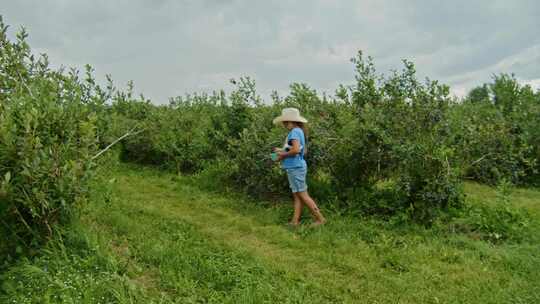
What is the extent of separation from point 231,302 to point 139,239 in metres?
1.72

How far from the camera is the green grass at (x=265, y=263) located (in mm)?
3438

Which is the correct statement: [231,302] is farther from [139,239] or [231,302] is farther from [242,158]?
[242,158]

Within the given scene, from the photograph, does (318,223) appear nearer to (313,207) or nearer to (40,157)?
(313,207)

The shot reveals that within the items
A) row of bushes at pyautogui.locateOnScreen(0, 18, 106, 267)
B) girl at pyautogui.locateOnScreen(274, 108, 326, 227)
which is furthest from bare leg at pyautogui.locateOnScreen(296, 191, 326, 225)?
row of bushes at pyautogui.locateOnScreen(0, 18, 106, 267)

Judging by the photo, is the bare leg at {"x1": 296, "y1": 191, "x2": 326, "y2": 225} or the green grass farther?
the bare leg at {"x1": 296, "y1": 191, "x2": 326, "y2": 225}

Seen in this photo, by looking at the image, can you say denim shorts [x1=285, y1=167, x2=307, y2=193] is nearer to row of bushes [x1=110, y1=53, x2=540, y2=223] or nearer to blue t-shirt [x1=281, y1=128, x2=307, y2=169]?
blue t-shirt [x1=281, y1=128, x2=307, y2=169]

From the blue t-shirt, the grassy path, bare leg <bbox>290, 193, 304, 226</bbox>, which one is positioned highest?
the blue t-shirt

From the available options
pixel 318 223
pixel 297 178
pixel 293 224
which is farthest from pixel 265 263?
pixel 297 178

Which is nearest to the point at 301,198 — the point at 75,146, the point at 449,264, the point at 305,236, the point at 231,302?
the point at 305,236

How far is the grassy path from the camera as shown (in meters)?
3.62

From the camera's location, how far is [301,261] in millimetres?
4414

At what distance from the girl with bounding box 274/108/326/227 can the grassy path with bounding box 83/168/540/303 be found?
297 mm

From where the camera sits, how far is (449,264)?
437 cm

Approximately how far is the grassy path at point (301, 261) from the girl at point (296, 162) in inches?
11.7
